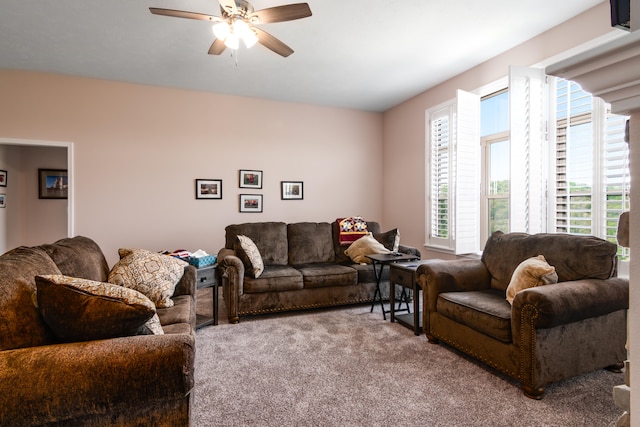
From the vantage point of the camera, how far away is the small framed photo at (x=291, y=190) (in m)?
5.34

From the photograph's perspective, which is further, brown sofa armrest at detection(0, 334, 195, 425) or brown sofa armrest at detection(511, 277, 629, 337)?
brown sofa armrest at detection(511, 277, 629, 337)

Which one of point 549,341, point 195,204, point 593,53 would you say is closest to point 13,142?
point 195,204

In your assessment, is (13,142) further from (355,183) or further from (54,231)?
(355,183)

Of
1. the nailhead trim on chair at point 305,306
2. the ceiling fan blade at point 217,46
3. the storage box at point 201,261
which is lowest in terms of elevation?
the nailhead trim on chair at point 305,306

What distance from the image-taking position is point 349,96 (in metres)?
5.11

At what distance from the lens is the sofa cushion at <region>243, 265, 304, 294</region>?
344 centimetres

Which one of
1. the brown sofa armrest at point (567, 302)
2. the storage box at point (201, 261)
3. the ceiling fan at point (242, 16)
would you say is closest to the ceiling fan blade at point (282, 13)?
the ceiling fan at point (242, 16)

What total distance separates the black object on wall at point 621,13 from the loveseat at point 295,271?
317cm

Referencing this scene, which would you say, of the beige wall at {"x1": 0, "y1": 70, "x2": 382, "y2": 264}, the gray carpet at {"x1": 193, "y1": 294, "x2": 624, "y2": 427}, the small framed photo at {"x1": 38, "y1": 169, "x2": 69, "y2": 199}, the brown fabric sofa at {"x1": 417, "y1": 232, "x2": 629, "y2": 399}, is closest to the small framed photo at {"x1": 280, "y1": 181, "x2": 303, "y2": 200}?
the beige wall at {"x1": 0, "y1": 70, "x2": 382, "y2": 264}

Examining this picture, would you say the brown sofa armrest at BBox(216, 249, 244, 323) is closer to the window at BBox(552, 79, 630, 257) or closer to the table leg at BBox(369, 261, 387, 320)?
the table leg at BBox(369, 261, 387, 320)

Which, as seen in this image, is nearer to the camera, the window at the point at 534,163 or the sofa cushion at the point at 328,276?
the window at the point at 534,163

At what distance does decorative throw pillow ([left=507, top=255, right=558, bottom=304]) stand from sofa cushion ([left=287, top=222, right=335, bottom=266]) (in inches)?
92.2

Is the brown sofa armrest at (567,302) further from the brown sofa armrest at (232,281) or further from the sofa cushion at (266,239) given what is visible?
the sofa cushion at (266,239)

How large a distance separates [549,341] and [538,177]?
1811 mm
